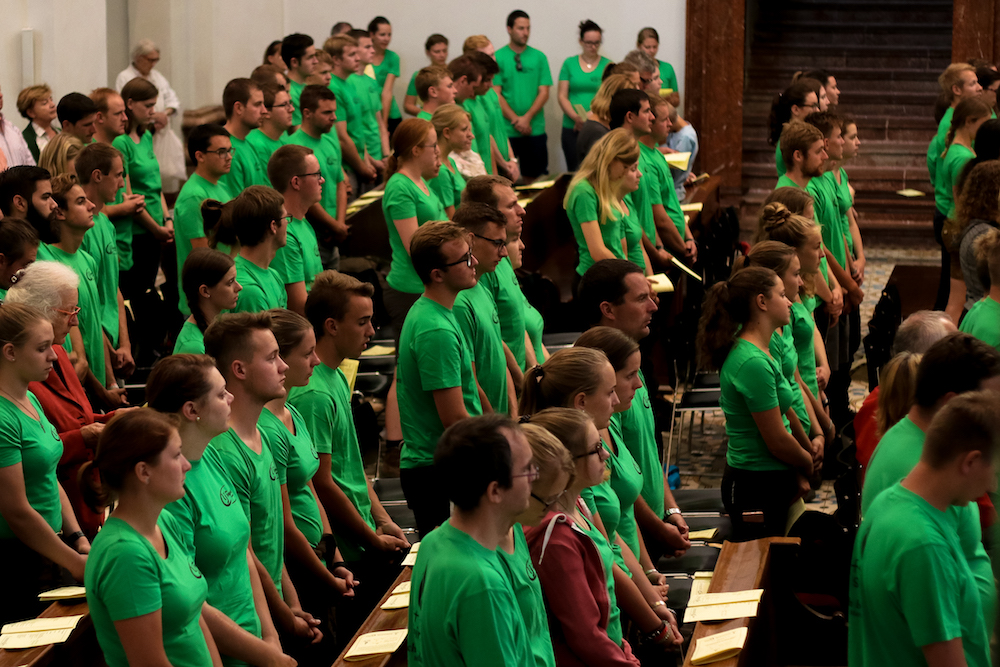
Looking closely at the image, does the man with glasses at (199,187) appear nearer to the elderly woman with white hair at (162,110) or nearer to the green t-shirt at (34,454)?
the green t-shirt at (34,454)

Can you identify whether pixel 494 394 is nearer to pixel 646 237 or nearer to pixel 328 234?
pixel 646 237

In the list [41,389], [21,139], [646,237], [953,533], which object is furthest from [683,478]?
[21,139]

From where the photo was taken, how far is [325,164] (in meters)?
8.12

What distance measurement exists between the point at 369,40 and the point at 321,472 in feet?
26.4

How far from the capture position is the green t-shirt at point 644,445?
4.37 metres

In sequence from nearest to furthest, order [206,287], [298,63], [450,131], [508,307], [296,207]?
1. [206,287]
2. [508,307]
3. [296,207]
4. [450,131]
5. [298,63]

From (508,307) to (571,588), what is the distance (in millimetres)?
2439

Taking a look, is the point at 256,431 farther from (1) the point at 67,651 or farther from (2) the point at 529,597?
(2) the point at 529,597

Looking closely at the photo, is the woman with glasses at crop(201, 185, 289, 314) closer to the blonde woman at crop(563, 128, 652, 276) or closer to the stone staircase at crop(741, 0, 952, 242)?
the blonde woman at crop(563, 128, 652, 276)

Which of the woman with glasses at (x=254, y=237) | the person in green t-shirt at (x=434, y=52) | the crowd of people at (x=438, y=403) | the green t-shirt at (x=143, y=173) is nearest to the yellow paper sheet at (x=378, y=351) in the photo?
the crowd of people at (x=438, y=403)

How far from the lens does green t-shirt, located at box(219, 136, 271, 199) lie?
7355 millimetres

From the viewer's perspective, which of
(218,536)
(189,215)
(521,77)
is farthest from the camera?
(521,77)

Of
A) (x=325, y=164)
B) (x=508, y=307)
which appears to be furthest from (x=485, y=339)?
(x=325, y=164)

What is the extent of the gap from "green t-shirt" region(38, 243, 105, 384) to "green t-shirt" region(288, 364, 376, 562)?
5.13 feet
